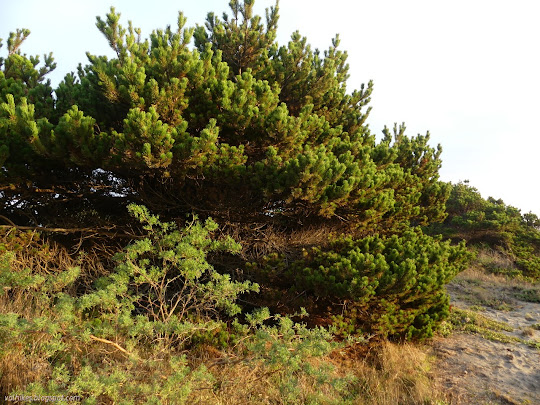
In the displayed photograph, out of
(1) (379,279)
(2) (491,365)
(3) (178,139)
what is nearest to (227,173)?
(3) (178,139)

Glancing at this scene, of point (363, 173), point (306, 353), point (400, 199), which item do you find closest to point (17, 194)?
point (306, 353)

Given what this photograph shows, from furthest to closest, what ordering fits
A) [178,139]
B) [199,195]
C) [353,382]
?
[199,195], [178,139], [353,382]

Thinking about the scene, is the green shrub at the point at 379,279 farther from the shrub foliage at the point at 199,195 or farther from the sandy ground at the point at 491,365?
the sandy ground at the point at 491,365

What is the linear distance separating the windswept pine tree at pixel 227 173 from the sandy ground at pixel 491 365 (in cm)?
64

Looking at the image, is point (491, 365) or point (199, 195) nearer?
point (491, 365)

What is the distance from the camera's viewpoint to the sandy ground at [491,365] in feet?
14.5

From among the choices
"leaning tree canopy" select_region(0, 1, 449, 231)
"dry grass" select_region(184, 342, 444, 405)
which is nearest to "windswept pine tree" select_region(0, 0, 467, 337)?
"leaning tree canopy" select_region(0, 1, 449, 231)

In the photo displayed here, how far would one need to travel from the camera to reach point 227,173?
16.5 feet

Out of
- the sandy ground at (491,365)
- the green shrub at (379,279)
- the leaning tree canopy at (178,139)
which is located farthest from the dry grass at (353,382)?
the leaning tree canopy at (178,139)

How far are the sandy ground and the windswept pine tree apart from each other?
638 millimetres

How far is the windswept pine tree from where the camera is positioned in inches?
183

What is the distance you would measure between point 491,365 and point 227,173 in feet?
16.3

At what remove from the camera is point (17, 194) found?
5531 millimetres

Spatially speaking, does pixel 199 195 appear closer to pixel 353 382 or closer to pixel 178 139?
pixel 178 139
